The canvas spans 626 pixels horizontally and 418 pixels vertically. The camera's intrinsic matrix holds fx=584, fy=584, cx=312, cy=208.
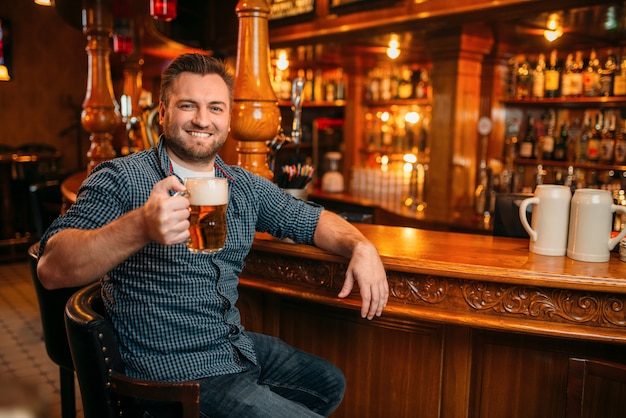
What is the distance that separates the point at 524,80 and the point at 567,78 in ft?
1.44

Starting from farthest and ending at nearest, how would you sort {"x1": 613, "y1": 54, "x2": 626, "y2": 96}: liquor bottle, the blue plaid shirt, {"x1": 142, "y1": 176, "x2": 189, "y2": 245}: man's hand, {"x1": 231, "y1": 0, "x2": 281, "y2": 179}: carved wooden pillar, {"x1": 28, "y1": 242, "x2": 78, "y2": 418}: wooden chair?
{"x1": 613, "y1": 54, "x2": 626, "y2": 96}: liquor bottle < {"x1": 231, "y1": 0, "x2": 281, "y2": 179}: carved wooden pillar < {"x1": 28, "y1": 242, "x2": 78, "y2": 418}: wooden chair < the blue plaid shirt < {"x1": 142, "y1": 176, "x2": 189, "y2": 245}: man's hand

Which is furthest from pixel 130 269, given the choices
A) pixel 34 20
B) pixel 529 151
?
pixel 34 20

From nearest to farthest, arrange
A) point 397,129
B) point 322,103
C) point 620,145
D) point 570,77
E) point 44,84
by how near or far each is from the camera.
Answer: point 620,145 < point 570,77 < point 397,129 < point 322,103 < point 44,84

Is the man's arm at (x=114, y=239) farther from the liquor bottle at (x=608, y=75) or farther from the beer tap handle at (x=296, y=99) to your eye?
the liquor bottle at (x=608, y=75)

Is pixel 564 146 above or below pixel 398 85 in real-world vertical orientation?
below

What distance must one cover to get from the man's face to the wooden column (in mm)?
3361

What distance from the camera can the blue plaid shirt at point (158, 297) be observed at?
1.52 metres

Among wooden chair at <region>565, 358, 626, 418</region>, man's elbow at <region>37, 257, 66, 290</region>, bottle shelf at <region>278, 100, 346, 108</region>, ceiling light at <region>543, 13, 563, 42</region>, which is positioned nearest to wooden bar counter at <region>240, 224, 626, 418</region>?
wooden chair at <region>565, 358, 626, 418</region>

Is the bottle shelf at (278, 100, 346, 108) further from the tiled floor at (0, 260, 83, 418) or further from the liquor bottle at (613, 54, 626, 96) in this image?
the tiled floor at (0, 260, 83, 418)

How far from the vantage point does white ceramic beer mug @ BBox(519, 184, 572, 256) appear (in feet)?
5.82

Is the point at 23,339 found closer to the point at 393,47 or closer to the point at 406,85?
the point at 393,47

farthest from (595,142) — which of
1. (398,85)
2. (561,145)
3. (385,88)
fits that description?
(385,88)

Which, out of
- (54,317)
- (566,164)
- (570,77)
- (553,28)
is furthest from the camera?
(566,164)

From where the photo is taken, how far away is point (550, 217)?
1.79 m
